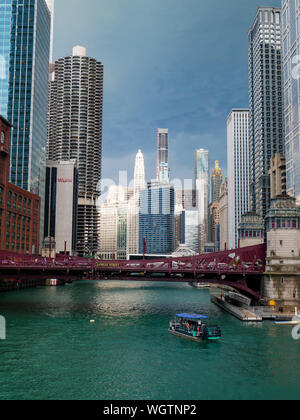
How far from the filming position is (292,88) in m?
141

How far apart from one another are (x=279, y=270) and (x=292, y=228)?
7573 mm

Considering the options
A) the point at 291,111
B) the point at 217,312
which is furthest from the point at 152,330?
the point at 291,111

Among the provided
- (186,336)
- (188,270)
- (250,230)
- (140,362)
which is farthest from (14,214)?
(140,362)

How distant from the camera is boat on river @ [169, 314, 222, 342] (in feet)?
162

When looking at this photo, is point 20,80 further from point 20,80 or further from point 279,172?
point 279,172

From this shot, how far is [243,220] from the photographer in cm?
11012

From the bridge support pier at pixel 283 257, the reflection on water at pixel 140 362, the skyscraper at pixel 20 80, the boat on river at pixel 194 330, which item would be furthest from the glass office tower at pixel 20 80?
the boat on river at pixel 194 330

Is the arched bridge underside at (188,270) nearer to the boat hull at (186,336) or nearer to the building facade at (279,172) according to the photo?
the boat hull at (186,336)

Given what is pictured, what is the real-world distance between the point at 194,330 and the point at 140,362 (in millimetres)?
12532

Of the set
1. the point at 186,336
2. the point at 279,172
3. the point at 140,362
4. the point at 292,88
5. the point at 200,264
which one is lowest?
the point at 140,362

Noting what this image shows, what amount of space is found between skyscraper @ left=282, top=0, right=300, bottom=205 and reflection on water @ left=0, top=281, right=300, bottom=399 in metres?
91.8

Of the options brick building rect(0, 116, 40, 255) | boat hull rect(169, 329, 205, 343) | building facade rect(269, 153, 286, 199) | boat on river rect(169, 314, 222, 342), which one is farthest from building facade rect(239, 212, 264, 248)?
building facade rect(269, 153, 286, 199)

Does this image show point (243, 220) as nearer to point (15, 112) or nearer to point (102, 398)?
point (102, 398)
